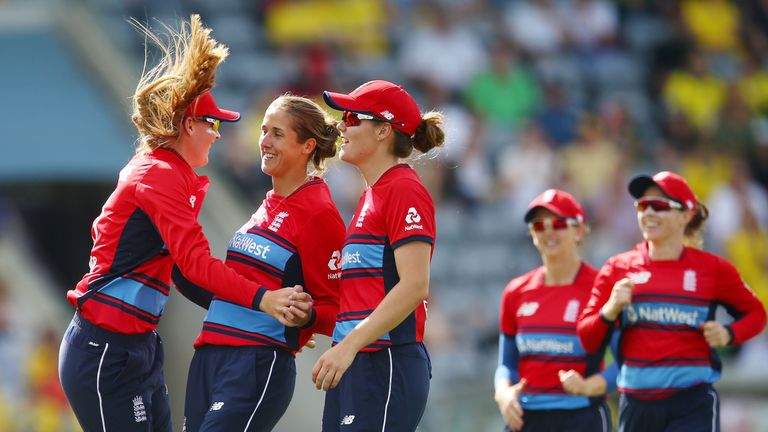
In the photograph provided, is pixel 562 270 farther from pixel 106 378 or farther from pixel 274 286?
pixel 106 378

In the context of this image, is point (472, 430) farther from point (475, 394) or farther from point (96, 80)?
point (96, 80)

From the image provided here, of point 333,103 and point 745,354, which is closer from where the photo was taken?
point 333,103

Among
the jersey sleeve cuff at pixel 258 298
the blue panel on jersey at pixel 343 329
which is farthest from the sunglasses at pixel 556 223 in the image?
the jersey sleeve cuff at pixel 258 298

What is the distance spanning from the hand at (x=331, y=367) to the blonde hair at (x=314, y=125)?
3.51ft

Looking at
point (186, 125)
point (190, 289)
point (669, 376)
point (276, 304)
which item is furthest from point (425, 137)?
point (669, 376)

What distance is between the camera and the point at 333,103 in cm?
517

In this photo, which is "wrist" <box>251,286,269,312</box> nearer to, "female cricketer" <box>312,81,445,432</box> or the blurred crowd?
"female cricketer" <box>312,81,445,432</box>

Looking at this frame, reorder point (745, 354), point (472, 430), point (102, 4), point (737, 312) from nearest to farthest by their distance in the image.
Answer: point (737, 312) → point (472, 430) → point (745, 354) → point (102, 4)

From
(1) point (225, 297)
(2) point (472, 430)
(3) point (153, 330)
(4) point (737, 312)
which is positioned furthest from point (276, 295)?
(2) point (472, 430)

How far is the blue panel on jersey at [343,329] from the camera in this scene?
505cm

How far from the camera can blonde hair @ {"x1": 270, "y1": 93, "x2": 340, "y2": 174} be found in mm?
5527

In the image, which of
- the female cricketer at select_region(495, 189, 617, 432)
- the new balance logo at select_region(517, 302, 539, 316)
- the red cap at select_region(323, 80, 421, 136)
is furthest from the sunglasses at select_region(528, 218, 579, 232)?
the red cap at select_region(323, 80, 421, 136)

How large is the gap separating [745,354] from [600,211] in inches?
73.7

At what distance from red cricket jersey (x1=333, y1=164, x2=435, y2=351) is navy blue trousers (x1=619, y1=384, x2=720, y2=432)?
158cm
